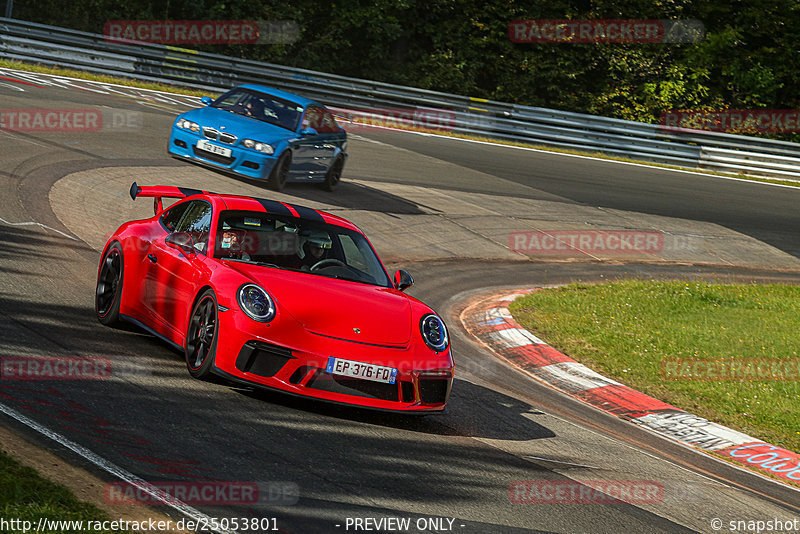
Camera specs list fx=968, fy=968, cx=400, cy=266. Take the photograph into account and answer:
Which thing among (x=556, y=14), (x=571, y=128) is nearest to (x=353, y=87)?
(x=571, y=128)

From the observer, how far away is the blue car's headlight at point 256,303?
21.3 feet

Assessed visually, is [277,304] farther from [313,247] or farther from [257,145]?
[257,145]

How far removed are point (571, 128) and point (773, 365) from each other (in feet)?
57.2

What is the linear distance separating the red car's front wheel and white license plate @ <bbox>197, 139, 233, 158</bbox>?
27.3 feet

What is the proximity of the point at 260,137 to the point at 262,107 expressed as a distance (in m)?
0.97

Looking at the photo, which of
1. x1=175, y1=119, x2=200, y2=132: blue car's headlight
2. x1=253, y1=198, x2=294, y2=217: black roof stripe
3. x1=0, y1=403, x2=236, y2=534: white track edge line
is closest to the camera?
x1=0, y1=403, x2=236, y2=534: white track edge line

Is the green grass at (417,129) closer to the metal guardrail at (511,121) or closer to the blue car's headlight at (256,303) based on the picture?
the metal guardrail at (511,121)

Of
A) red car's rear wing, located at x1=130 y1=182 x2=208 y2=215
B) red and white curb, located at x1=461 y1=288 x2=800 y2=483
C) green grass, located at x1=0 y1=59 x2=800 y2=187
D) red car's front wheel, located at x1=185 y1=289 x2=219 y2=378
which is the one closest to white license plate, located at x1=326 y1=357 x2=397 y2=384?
red car's front wheel, located at x1=185 y1=289 x2=219 y2=378

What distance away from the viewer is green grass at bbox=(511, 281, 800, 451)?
955 cm

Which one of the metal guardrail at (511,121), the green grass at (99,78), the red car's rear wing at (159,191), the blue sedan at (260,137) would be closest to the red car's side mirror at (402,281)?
the red car's rear wing at (159,191)

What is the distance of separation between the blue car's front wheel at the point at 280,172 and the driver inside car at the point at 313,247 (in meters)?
7.63

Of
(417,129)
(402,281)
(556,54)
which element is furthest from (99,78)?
(402,281)

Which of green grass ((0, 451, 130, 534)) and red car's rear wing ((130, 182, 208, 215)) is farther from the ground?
red car's rear wing ((130, 182, 208, 215))

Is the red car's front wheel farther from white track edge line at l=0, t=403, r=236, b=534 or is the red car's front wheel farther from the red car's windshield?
white track edge line at l=0, t=403, r=236, b=534
